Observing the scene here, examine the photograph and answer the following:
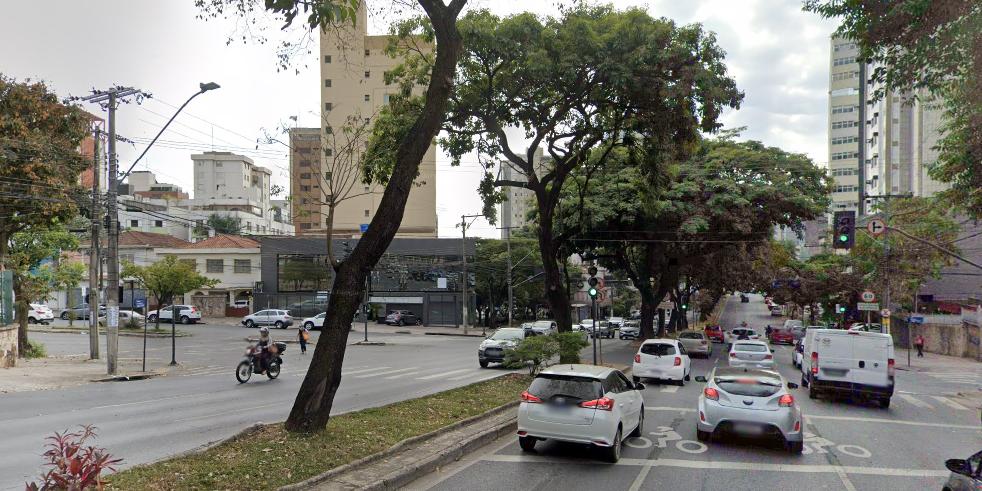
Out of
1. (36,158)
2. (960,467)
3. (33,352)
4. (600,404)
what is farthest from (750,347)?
(33,352)

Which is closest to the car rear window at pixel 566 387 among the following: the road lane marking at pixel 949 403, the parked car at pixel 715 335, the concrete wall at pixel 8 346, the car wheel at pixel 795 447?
the car wheel at pixel 795 447

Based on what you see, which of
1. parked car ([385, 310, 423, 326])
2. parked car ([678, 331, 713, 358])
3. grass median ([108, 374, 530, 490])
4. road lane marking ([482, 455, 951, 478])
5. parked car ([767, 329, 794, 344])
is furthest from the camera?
parked car ([385, 310, 423, 326])

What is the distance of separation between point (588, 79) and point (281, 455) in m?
13.6

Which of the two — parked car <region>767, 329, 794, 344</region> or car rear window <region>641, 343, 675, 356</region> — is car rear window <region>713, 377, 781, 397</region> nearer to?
car rear window <region>641, 343, 675, 356</region>

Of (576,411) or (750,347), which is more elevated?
(576,411)

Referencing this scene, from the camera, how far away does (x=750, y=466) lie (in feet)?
32.3

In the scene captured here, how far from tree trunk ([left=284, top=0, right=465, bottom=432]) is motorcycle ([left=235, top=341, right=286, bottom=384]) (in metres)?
11.6

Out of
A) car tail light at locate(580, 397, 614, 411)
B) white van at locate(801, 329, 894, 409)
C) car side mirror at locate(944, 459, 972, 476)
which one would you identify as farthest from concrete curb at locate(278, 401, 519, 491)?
white van at locate(801, 329, 894, 409)

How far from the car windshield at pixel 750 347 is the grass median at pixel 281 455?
1485 cm

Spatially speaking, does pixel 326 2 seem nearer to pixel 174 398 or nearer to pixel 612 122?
pixel 174 398

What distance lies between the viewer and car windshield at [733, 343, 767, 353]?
78.1 ft

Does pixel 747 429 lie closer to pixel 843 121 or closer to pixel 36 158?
pixel 36 158

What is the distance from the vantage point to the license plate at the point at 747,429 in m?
10.8

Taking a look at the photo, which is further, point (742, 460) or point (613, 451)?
point (742, 460)
